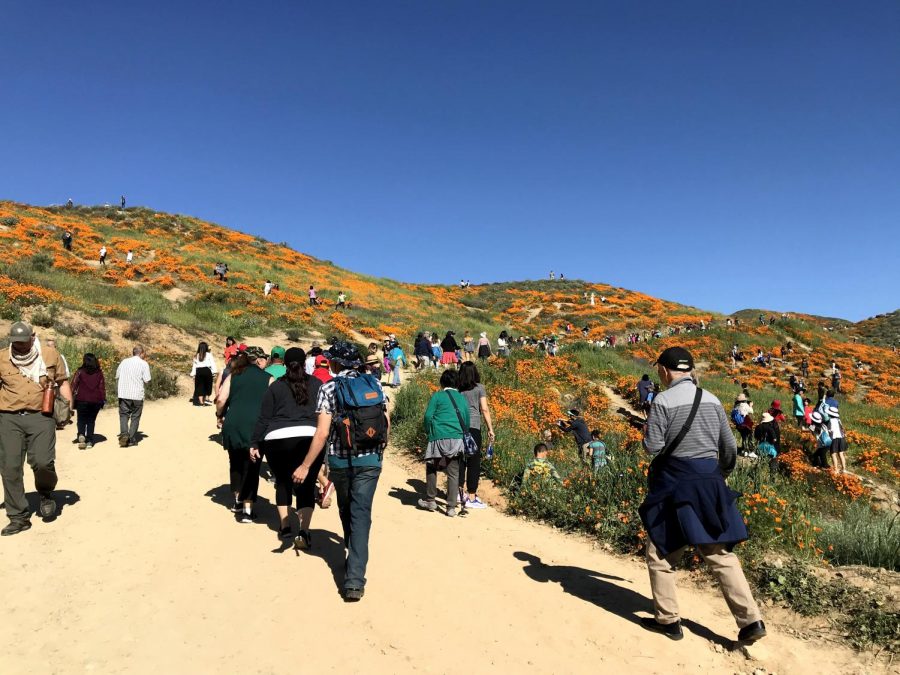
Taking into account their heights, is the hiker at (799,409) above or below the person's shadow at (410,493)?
above

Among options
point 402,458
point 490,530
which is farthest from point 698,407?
point 402,458

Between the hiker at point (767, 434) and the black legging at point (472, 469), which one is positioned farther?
the hiker at point (767, 434)

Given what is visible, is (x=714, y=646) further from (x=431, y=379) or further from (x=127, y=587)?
(x=431, y=379)

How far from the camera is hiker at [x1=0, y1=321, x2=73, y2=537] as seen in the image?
210 inches

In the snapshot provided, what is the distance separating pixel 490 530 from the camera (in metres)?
6.33

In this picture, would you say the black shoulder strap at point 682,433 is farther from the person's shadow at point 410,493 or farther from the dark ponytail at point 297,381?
the person's shadow at point 410,493

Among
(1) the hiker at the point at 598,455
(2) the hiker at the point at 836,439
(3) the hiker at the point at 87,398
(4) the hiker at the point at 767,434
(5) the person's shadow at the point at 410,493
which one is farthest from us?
(2) the hiker at the point at 836,439

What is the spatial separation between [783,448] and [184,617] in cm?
1631

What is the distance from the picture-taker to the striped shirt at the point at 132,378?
9.12 m

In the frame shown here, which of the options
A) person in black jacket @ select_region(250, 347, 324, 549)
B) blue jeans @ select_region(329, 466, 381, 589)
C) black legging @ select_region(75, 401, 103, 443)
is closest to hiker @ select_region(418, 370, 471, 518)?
person in black jacket @ select_region(250, 347, 324, 549)

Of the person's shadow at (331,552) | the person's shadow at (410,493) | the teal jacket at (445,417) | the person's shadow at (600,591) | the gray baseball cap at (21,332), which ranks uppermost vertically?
the gray baseball cap at (21,332)

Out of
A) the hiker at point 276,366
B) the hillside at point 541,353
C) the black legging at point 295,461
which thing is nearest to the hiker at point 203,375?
the hillside at point 541,353

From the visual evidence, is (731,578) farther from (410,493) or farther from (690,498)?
(410,493)

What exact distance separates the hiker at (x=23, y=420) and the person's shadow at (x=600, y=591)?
523 cm
